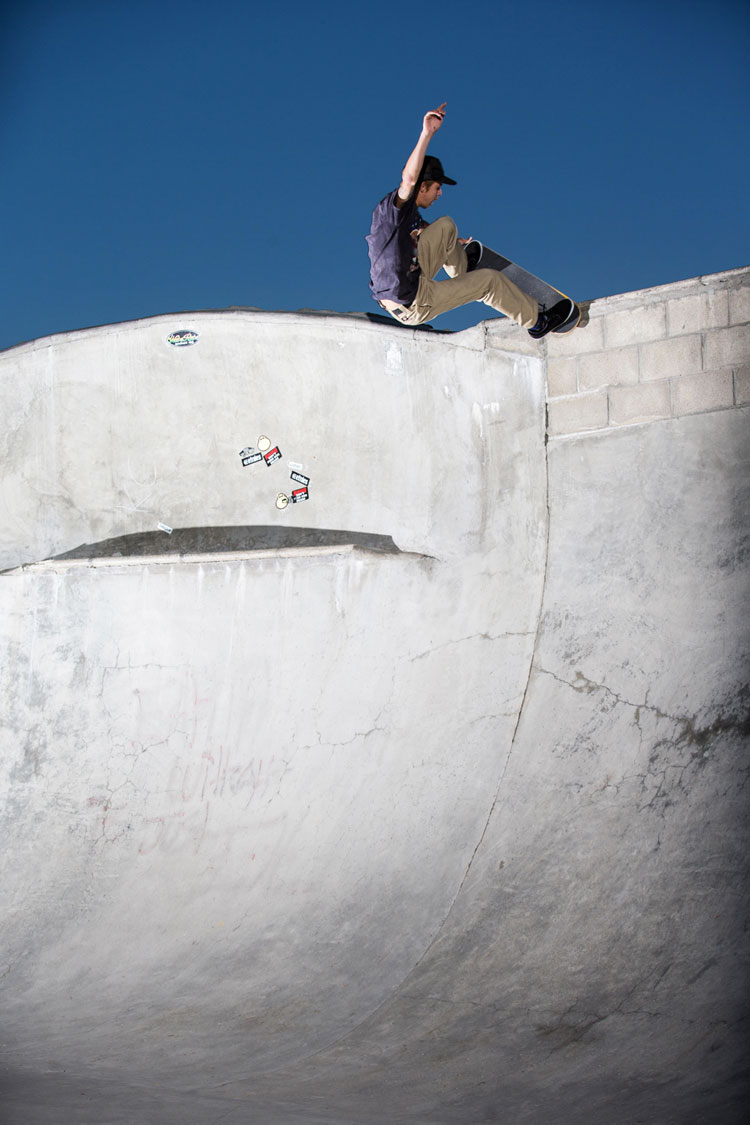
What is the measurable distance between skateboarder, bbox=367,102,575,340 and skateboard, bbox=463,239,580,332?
0.14 ft

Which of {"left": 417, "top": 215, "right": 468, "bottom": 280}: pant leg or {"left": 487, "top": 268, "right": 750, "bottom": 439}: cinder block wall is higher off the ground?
{"left": 417, "top": 215, "right": 468, "bottom": 280}: pant leg

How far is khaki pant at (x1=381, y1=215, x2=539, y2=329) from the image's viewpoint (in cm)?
500

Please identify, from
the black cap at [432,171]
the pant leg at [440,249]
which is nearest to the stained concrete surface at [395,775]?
the pant leg at [440,249]

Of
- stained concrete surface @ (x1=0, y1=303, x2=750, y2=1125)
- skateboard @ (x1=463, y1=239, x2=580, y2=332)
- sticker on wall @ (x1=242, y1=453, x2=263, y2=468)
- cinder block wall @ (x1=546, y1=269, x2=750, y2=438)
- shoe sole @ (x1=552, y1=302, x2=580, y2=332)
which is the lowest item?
stained concrete surface @ (x1=0, y1=303, x2=750, y2=1125)

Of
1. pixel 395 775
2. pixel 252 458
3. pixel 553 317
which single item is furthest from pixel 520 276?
pixel 395 775

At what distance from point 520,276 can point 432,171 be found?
98cm

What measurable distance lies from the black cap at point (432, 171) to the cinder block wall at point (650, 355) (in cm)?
113

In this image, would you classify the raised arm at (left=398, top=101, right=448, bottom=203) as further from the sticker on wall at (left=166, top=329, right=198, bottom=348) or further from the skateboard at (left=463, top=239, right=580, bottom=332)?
the sticker on wall at (left=166, top=329, right=198, bottom=348)

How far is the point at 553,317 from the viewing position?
5.25 m

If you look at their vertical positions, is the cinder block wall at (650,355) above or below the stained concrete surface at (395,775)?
above

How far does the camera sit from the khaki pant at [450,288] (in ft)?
16.4

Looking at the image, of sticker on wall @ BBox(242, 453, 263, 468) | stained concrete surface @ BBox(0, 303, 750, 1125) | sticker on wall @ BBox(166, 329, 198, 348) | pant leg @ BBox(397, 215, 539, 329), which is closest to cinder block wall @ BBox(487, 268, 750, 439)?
stained concrete surface @ BBox(0, 303, 750, 1125)

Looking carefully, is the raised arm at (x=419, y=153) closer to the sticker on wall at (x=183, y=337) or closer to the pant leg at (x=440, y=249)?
the pant leg at (x=440, y=249)

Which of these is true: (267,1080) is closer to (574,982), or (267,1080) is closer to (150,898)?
(150,898)
